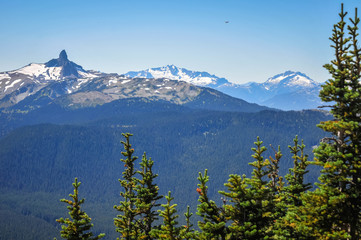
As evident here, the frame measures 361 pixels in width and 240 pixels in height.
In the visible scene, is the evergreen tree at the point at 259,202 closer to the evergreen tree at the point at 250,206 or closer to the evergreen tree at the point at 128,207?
the evergreen tree at the point at 250,206

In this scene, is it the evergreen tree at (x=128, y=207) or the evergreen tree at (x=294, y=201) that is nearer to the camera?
the evergreen tree at (x=294, y=201)

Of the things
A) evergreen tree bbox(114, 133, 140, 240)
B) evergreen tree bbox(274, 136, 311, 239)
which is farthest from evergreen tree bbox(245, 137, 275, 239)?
evergreen tree bbox(114, 133, 140, 240)

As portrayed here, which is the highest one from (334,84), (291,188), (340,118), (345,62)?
(345,62)

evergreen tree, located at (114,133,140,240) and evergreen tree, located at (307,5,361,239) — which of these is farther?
evergreen tree, located at (114,133,140,240)

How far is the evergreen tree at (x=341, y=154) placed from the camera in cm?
2184

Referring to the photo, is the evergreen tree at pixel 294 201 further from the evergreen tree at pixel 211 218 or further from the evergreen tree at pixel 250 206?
the evergreen tree at pixel 211 218

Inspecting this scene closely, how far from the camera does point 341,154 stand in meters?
21.6

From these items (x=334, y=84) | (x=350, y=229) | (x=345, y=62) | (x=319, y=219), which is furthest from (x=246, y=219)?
(x=345, y=62)

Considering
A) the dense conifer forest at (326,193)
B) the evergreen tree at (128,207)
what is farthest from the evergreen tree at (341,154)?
the evergreen tree at (128,207)

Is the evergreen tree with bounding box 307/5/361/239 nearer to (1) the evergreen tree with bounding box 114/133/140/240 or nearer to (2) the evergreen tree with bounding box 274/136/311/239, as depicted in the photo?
(2) the evergreen tree with bounding box 274/136/311/239

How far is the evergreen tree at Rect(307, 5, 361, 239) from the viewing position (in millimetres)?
21844

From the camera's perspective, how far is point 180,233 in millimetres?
24641

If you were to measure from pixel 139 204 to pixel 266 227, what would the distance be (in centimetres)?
1100

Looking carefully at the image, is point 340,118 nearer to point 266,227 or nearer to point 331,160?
point 331,160
